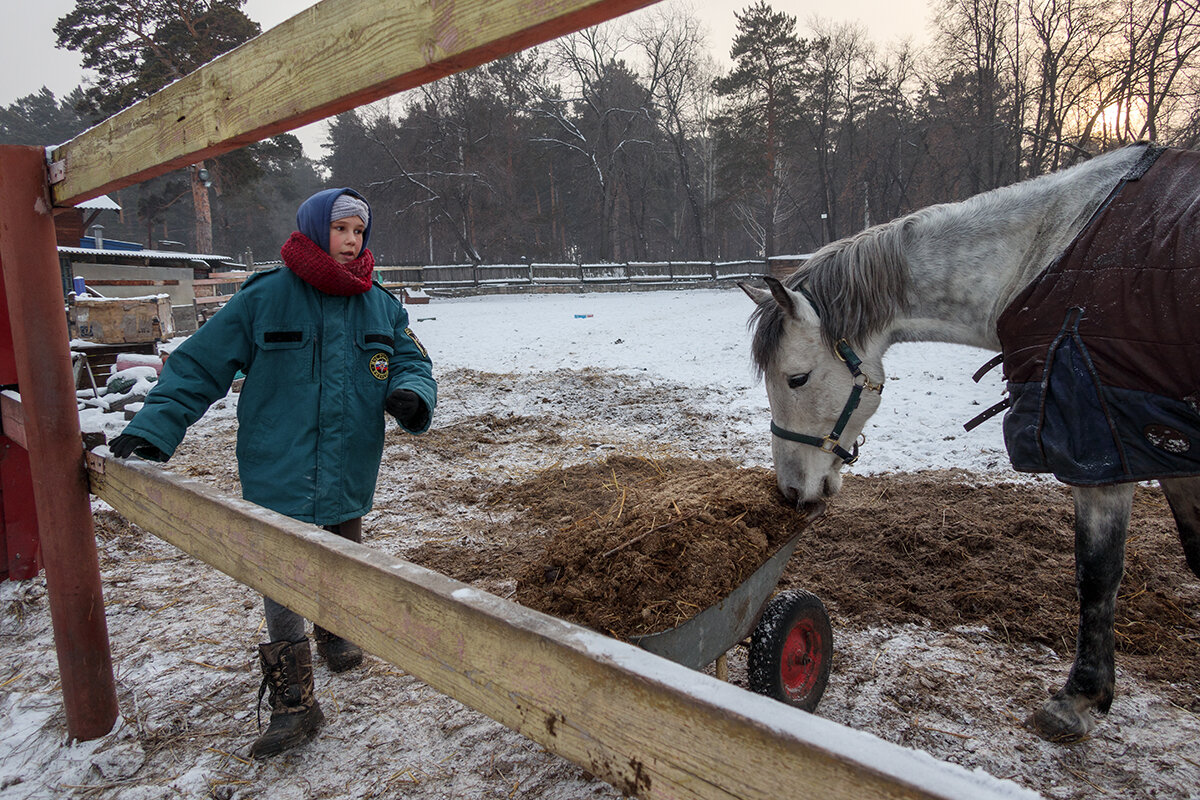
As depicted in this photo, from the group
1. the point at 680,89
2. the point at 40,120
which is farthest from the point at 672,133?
Result: the point at 40,120

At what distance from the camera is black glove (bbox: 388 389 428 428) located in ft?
7.86

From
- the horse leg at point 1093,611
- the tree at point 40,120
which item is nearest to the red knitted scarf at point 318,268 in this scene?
the horse leg at point 1093,611

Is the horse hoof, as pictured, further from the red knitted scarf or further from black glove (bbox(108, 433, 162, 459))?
black glove (bbox(108, 433, 162, 459))

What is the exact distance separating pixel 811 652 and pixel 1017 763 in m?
0.71

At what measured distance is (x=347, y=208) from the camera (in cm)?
249

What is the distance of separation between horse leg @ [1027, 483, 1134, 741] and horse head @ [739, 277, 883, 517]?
2.71ft

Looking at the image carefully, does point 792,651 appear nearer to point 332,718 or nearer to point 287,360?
point 332,718

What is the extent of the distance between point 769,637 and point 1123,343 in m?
1.48

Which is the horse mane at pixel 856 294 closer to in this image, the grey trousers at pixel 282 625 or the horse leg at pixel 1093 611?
the horse leg at pixel 1093 611

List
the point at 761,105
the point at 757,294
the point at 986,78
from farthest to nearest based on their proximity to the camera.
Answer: the point at 761,105
the point at 986,78
the point at 757,294

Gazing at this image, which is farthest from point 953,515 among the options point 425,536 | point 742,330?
point 742,330

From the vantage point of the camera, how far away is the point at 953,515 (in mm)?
3986

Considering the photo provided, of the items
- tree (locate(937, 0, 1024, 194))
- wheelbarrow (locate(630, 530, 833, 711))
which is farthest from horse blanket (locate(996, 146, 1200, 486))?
tree (locate(937, 0, 1024, 194))

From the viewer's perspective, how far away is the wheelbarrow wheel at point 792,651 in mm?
2211
